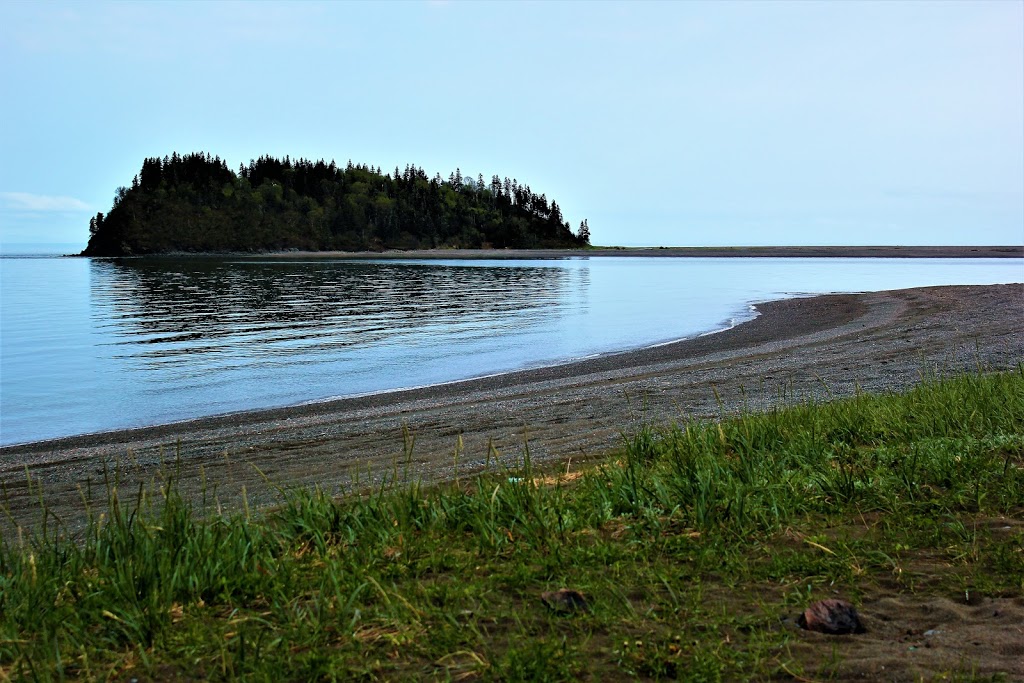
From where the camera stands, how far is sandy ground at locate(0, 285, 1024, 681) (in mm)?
3408

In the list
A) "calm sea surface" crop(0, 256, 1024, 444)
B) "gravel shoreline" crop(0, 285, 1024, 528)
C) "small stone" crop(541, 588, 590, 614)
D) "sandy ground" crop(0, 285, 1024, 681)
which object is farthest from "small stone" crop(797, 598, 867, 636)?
"calm sea surface" crop(0, 256, 1024, 444)

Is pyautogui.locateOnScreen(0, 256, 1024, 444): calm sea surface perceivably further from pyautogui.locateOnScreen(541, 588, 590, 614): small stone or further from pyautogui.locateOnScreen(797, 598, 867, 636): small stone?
pyautogui.locateOnScreen(797, 598, 867, 636): small stone

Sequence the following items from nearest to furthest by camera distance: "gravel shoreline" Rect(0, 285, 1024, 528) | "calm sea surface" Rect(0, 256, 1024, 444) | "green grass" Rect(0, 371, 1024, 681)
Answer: "green grass" Rect(0, 371, 1024, 681)
"gravel shoreline" Rect(0, 285, 1024, 528)
"calm sea surface" Rect(0, 256, 1024, 444)

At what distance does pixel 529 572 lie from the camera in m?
4.10

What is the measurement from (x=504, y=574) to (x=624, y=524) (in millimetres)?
1037

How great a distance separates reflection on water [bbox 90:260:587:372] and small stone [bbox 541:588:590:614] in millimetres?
19454

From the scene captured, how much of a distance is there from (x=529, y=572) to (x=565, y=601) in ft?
1.30

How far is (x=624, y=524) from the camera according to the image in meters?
4.82

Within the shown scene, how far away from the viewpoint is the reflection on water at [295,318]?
2498 cm

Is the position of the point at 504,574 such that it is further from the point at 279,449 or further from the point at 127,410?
the point at 127,410

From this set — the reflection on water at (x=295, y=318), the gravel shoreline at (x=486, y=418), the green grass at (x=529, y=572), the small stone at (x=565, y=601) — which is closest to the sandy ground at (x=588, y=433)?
the gravel shoreline at (x=486, y=418)

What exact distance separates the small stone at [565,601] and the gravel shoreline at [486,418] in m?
1.34

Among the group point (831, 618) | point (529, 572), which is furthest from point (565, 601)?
point (831, 618)

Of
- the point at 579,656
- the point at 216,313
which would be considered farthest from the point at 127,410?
the point at 216,313
